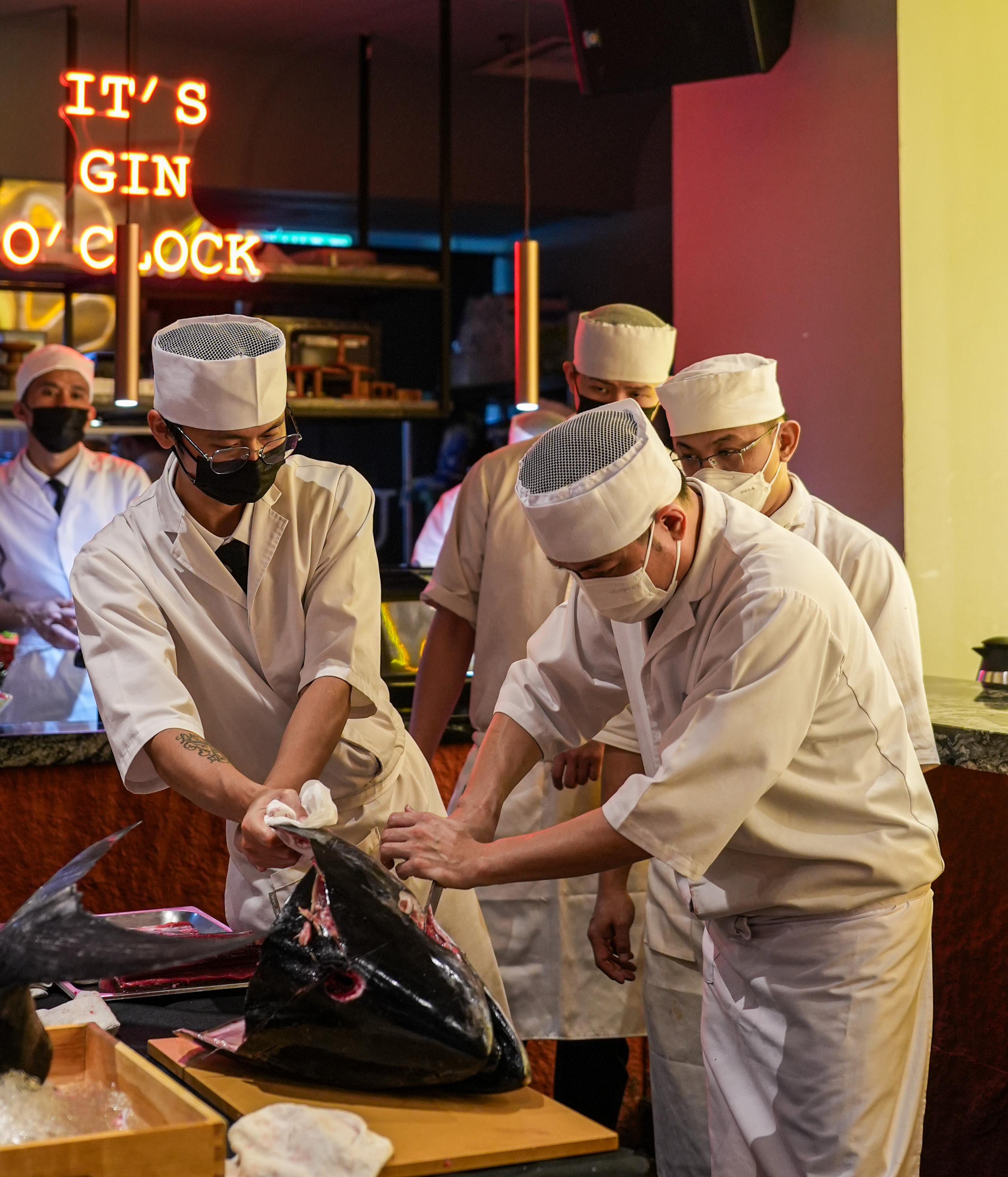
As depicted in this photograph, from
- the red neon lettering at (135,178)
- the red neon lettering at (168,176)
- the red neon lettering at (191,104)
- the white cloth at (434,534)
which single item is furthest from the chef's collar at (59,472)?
the red neon lettering at (191,104)

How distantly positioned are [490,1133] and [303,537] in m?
1.09

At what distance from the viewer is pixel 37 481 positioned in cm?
541

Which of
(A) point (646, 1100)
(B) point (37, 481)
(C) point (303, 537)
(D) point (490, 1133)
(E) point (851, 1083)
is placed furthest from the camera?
(B) point (37, 481)

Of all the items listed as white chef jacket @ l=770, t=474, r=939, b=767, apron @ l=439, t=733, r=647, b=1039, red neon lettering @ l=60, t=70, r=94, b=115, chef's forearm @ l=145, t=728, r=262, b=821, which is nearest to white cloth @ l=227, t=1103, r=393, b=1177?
chef's forearm @ l=145, t=728, r=262, b=821

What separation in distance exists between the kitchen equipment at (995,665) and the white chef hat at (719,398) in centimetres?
104

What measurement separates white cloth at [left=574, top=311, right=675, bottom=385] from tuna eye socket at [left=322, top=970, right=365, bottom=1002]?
1780mm

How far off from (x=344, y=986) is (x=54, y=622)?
3405 mm

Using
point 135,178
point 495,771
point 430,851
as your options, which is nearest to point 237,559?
point 495,771

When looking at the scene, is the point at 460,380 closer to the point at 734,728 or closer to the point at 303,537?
the point at 303,537

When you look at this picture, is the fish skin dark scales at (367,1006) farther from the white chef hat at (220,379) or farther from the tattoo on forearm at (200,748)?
the white chef hat at (220,379)

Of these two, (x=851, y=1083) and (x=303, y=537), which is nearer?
(x=851, y=1083)

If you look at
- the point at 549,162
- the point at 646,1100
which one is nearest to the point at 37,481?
the point at 646,1100

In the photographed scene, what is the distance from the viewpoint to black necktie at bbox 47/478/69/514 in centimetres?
537

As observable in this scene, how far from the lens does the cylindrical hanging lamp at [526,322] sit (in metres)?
4.69
